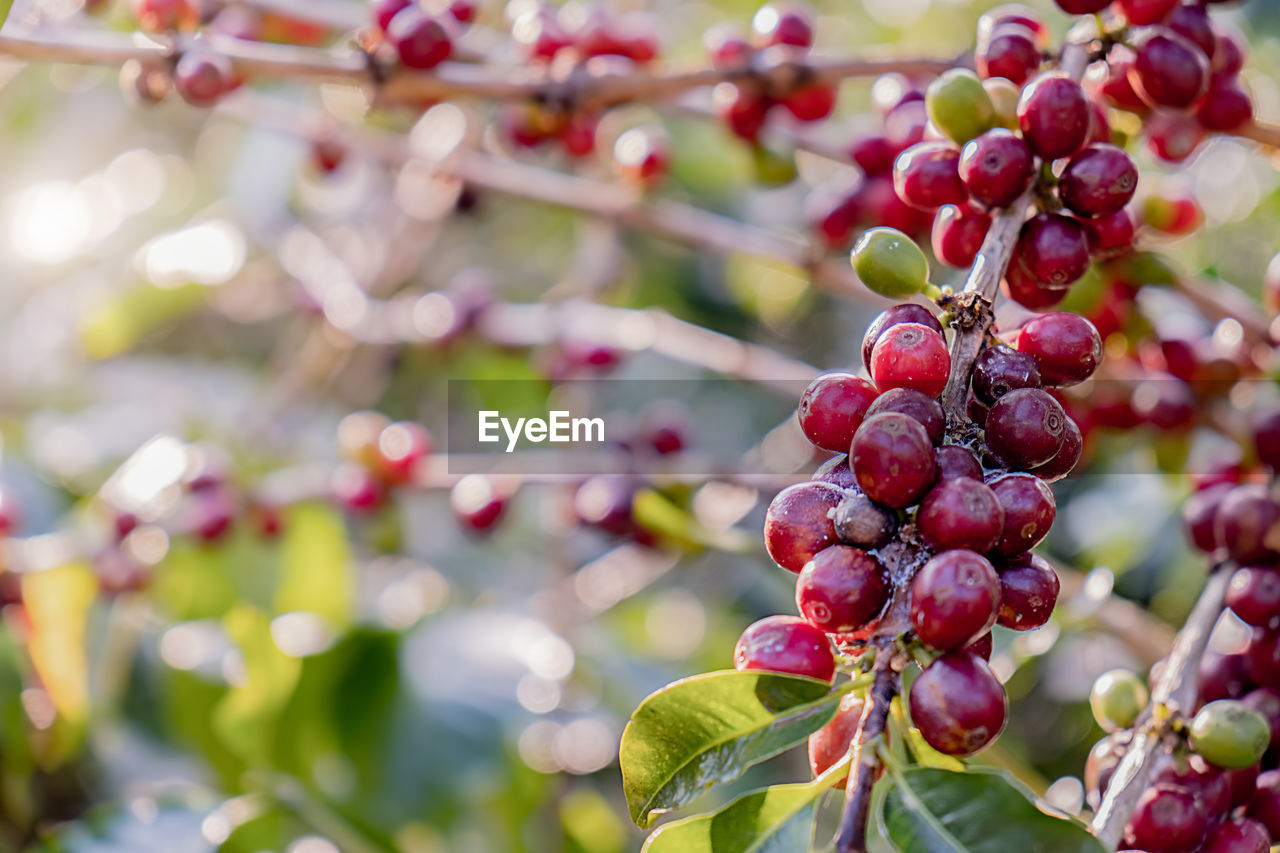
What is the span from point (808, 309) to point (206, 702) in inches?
82.4

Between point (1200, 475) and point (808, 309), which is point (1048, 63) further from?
point (808, 309)

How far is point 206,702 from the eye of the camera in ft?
5.60

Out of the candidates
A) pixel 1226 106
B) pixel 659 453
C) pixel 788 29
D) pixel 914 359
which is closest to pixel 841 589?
pixel 914 359

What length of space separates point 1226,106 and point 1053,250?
0.44 metres

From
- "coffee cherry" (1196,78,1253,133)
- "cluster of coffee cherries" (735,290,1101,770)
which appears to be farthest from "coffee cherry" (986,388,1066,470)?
"coffee cherry" (1196,78,1253,133)

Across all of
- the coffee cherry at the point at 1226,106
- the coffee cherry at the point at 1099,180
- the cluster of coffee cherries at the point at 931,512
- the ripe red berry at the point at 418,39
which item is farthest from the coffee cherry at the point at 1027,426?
the ripe red berry at the point at 418,39

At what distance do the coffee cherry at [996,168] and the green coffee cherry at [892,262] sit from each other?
0.24ft

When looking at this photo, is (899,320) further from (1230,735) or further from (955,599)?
(1230,735)

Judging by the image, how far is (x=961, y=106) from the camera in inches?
32.1

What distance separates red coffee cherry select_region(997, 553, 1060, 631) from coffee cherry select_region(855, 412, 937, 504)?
85 millimetres

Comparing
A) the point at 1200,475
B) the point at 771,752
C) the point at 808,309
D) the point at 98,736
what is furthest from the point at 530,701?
the point at 808,309

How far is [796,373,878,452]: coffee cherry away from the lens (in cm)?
69

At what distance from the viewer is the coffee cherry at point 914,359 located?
661mm

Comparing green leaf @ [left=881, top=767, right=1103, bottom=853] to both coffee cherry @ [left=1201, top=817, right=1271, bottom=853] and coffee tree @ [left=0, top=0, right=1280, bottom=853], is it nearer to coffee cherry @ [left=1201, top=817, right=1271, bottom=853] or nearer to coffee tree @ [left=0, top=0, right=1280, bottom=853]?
coffee tree @ [left=0, top=0, right=1280, bottom=853]
